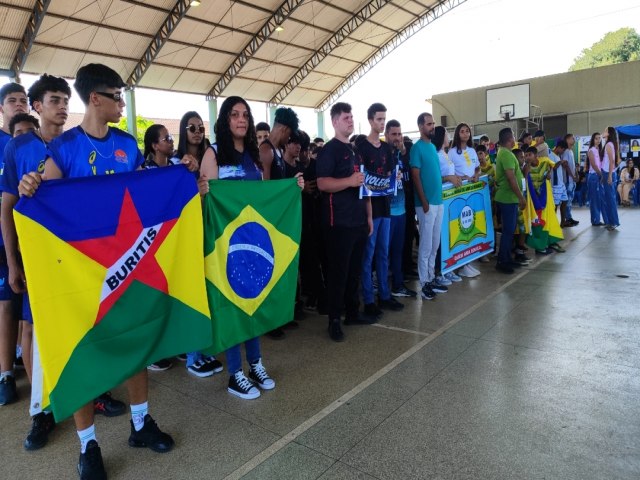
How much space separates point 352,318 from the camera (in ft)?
13.8

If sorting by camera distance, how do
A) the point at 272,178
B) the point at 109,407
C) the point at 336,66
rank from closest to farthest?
the point at 109,407 < the point at 272,178 < the point at 336,66

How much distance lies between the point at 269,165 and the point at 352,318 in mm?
1611

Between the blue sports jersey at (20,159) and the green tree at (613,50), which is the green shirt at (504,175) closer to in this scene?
the blue sports jersey at (20,159)

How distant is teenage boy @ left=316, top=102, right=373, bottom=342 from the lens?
379 cm

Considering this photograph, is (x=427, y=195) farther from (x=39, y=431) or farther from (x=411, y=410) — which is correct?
(x=39, y=431)

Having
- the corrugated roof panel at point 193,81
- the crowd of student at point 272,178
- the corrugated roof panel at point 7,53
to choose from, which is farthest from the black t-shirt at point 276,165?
the corrugated roof panel at point 193,81

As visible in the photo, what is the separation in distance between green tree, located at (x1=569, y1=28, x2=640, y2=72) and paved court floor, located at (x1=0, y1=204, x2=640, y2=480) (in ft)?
151

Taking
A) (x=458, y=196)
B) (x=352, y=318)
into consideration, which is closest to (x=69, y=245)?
(x=352, y=318)

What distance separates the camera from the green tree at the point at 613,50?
42.4m

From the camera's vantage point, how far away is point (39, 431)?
2.46 metres

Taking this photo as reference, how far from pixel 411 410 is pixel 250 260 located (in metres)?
1.36

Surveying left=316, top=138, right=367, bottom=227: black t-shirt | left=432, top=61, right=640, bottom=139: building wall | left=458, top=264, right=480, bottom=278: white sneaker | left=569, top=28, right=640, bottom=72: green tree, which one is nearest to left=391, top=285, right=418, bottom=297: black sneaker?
left=458, top=264, right=480, bottom=278: white sneaker

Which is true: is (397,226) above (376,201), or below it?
below

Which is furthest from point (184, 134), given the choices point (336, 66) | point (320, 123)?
point (320, 123)
